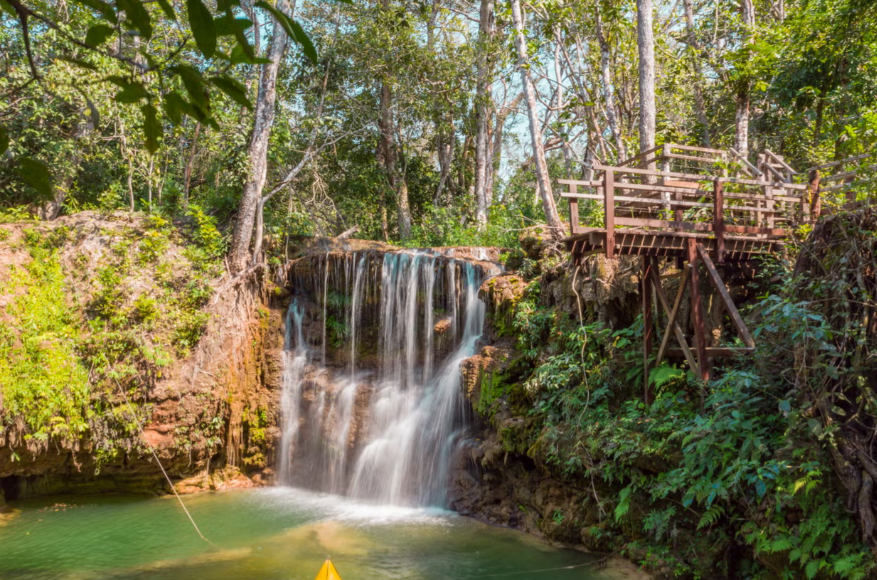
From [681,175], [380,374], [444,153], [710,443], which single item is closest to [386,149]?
[444,153]

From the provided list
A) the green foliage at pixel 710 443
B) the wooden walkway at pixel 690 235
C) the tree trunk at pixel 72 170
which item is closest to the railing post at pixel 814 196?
the wooden walkway at pixel 690 235

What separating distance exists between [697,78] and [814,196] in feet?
21.1

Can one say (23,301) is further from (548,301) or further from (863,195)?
(863,195)

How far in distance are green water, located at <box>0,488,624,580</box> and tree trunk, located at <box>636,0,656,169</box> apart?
6322 millimetres

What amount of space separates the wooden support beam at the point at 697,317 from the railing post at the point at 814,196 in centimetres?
154

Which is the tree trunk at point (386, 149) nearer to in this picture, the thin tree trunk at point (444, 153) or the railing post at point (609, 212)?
the thin tree trunk at point (444, 153)

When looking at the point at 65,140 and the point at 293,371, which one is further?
the point at 65,140

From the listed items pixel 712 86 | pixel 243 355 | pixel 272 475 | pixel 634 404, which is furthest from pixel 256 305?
pixel 712 86

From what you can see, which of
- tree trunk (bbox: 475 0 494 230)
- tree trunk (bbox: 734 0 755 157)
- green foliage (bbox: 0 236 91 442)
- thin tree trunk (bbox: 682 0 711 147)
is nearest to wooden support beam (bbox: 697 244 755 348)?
tree trunk (bbox: 734 0 755 157)

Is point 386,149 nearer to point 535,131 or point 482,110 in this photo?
point 482,110

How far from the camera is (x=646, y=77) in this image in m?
10.1

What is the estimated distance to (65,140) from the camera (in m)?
14.0

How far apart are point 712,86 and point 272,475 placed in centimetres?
1253

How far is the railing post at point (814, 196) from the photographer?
26.0ft
